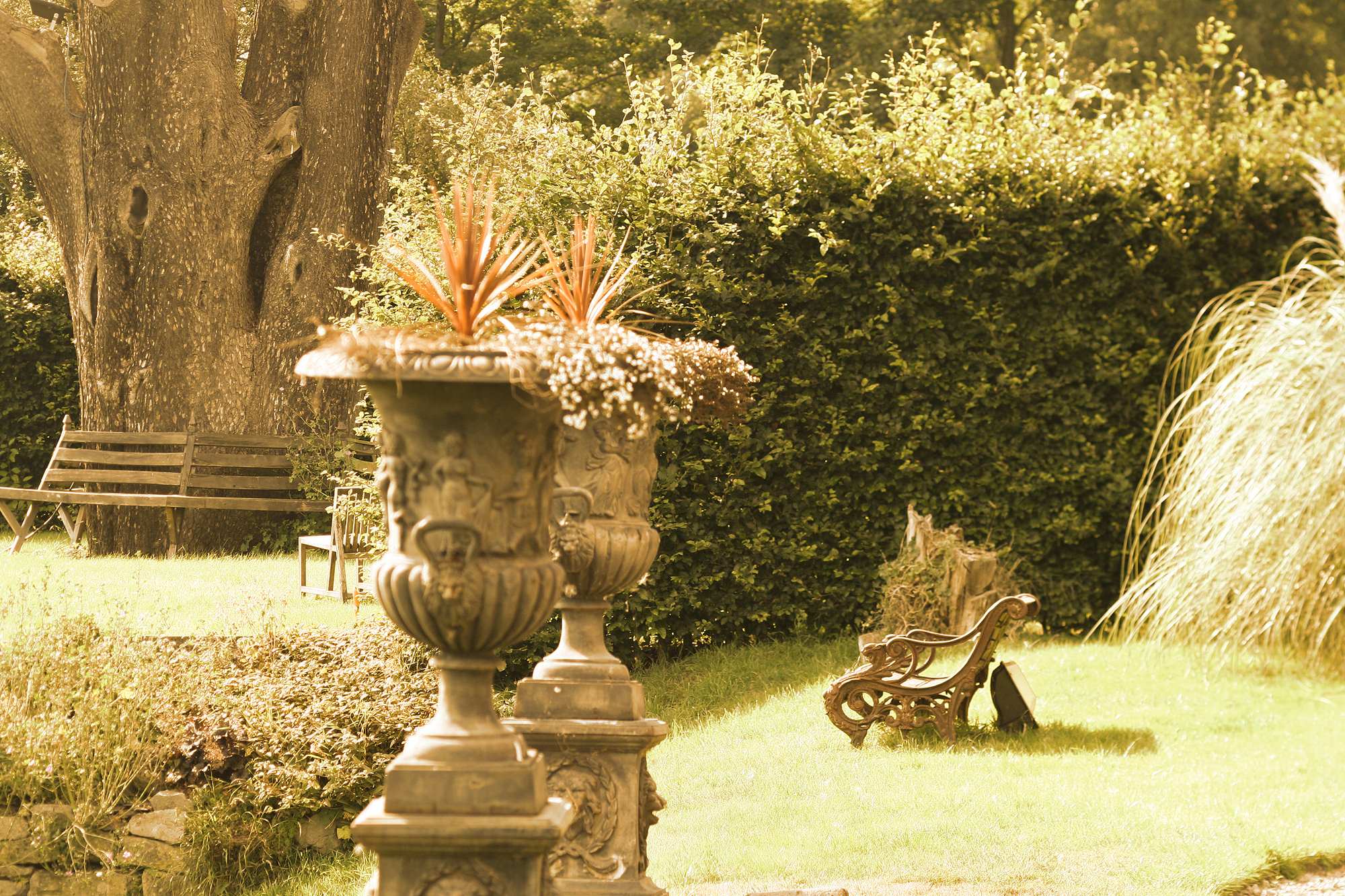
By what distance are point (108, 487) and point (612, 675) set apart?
9.08m

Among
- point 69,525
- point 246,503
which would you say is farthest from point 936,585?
point 69,525

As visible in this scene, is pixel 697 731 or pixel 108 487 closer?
pixel 697 731

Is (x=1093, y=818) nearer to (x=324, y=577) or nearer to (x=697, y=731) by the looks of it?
(x=697, y=731)

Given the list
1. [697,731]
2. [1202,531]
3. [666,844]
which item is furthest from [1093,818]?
[1202,531]

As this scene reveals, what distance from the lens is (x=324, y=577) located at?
1015 centimetres

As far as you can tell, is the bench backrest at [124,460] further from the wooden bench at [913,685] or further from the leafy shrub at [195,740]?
the wooden bench at [913,685]

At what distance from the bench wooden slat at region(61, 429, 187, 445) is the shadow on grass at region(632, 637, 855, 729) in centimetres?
533

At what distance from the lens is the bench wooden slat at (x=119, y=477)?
11.3m

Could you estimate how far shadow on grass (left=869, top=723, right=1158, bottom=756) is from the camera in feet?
21.3

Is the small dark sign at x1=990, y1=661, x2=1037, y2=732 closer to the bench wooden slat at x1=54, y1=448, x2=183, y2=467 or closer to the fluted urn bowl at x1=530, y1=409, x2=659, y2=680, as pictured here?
the fluted urn bowl at x1=530, y1=409, x2=659, y2=680

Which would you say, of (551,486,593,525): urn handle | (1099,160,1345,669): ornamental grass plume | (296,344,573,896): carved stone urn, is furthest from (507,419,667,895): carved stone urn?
(1099,160,1345,669): ornamental grass plume

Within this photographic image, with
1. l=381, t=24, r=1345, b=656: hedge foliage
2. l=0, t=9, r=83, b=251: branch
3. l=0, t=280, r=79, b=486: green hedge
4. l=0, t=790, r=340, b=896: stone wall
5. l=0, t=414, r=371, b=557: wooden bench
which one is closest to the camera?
l=0, t=790, r=340, b=896: stone wall

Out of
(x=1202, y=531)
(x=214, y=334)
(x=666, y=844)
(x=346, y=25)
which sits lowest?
(x=666, y=844)

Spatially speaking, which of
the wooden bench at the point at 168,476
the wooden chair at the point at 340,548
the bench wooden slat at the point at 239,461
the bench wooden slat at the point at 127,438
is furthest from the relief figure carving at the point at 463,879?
the bench wooden slat at the point at 127,438
